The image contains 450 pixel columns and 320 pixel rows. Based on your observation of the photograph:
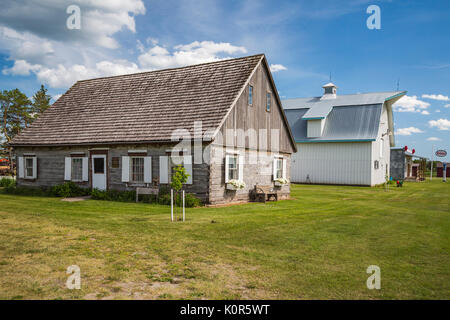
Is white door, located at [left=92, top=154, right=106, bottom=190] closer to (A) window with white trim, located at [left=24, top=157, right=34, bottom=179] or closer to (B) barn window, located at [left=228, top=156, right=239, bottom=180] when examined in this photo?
(A) window with white trim, located at [left=24, top=157, right=34, bottom=179]

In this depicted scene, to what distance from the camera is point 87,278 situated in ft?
18.4

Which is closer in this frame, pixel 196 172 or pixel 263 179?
pixel 196 172

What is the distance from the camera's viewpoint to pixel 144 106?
18797 millimetres

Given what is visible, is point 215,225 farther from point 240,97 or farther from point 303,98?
point 303,98

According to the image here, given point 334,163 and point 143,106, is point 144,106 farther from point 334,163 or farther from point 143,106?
point 334,163

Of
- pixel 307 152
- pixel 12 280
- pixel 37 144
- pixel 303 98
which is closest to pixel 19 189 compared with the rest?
pixel 37 144

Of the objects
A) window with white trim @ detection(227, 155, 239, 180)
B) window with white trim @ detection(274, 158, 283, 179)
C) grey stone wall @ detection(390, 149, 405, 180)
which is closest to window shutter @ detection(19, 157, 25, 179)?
window with white trim @ detection(227, 155, 239, 180)

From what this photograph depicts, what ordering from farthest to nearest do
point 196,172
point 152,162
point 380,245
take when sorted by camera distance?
1. point 152,162
2. point 196,172
3. point 380,245

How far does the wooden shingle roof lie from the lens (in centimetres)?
1652

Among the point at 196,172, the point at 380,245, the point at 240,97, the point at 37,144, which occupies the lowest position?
the point at 380,245
